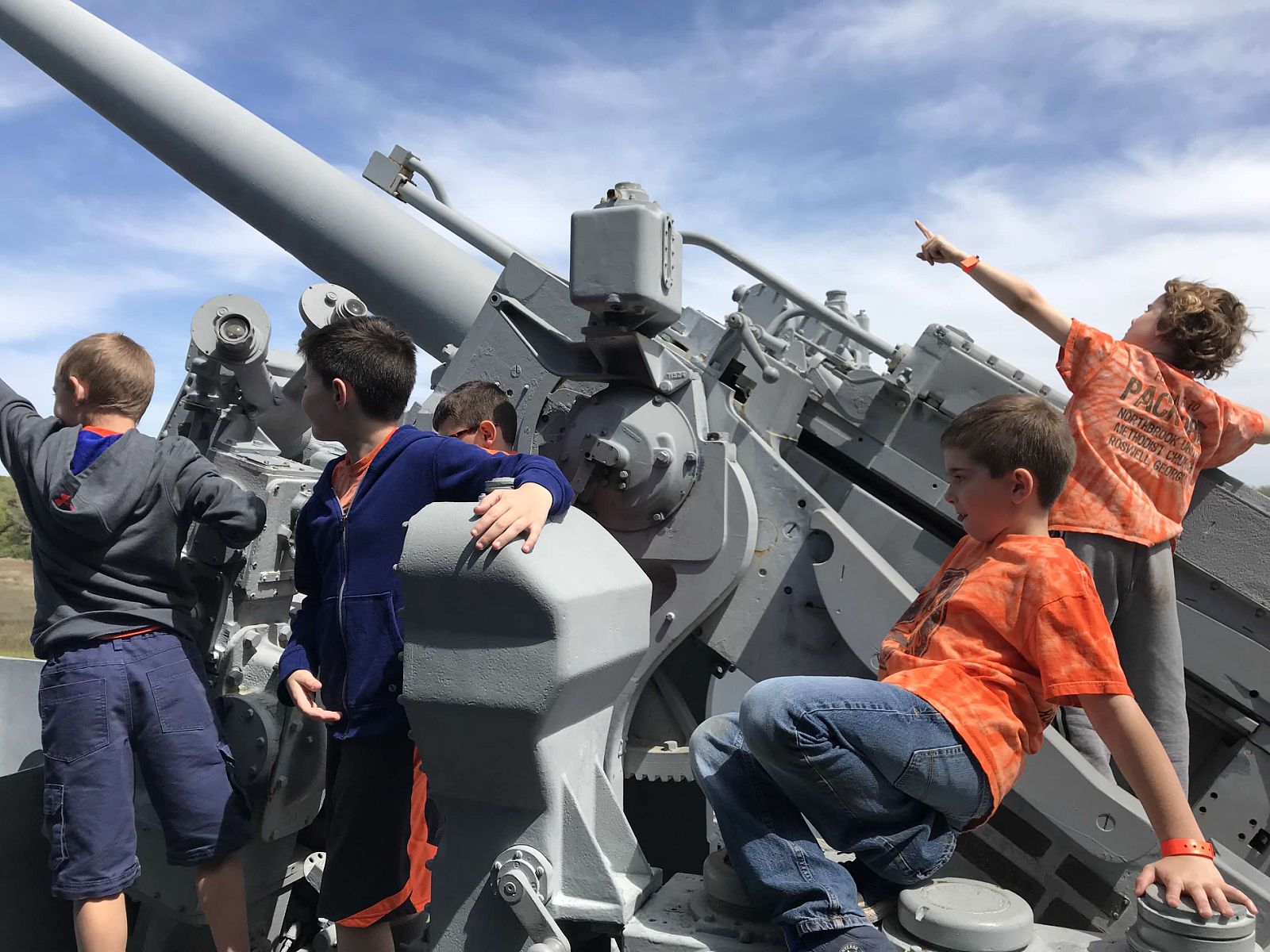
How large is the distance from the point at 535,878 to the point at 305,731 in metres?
1.17

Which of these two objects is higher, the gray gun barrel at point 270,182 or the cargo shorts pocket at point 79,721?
the gray gun barrel at point 270,182

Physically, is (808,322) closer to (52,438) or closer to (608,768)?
(608,768)

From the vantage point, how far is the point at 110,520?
226 centimetres

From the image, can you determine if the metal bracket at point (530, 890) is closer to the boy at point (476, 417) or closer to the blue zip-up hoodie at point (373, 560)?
the blue zip-up hoodie at point (373, 560)

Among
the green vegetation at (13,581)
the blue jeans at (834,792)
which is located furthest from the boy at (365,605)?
the green vegetation at (13,581)

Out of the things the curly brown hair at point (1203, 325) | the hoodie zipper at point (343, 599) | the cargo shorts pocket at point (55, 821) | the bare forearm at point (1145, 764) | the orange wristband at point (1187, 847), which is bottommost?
the cargo shorts pocket at point (55, 821)

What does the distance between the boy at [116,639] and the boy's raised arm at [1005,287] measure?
1830mm

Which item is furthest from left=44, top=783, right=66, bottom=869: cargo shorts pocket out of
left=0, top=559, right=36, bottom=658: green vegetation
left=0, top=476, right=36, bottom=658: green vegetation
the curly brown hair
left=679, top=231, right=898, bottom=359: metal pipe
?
left=0, top=559, right=36, bottom=658: green vegetation

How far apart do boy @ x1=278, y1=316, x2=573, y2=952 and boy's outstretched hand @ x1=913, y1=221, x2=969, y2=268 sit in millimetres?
1242

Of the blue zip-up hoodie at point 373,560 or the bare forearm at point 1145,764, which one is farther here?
the blue zip-up hoodie at point 373,560

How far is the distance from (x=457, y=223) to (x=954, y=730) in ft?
12.2

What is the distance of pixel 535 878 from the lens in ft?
5.84

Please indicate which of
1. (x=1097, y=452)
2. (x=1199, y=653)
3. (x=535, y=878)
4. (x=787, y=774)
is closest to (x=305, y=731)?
(x=535, y=878)

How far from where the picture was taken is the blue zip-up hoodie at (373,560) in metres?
1.99
